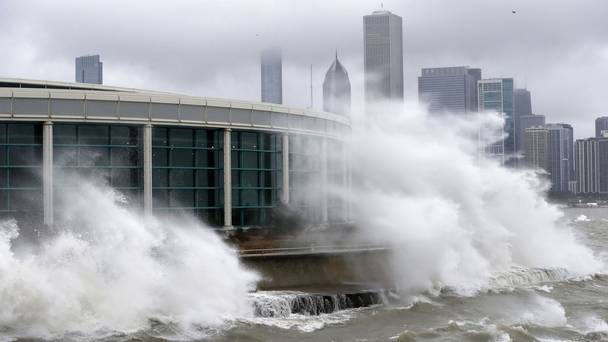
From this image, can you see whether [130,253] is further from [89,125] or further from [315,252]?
[89,125]

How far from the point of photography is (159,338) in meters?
24.0

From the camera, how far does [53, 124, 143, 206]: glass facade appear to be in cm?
3509

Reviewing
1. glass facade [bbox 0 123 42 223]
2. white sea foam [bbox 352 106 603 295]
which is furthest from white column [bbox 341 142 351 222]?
glass facade [bbox 0 123 42 223]

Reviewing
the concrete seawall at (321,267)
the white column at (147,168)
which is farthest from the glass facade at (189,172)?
the concrete seawall at (321,267)

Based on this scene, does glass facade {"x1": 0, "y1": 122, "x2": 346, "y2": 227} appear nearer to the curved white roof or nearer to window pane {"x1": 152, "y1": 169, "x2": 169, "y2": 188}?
window pane {"x1": 152, "y1": 169, "x2": 169, "y2": 188}

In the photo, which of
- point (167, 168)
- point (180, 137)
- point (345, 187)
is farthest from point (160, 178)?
point (345, 187)

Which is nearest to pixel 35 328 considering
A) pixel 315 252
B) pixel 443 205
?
pixel 315 252

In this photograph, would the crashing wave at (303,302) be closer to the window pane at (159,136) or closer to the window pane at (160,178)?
the window pane at (160,178)

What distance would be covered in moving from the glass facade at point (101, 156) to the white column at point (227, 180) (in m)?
4.17

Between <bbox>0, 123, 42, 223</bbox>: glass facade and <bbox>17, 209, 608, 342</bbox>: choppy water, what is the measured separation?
11274mm

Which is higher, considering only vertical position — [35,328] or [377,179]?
[377,179]

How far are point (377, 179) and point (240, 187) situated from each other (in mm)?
7579

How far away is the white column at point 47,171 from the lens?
1347 inches

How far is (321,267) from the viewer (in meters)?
32.3
